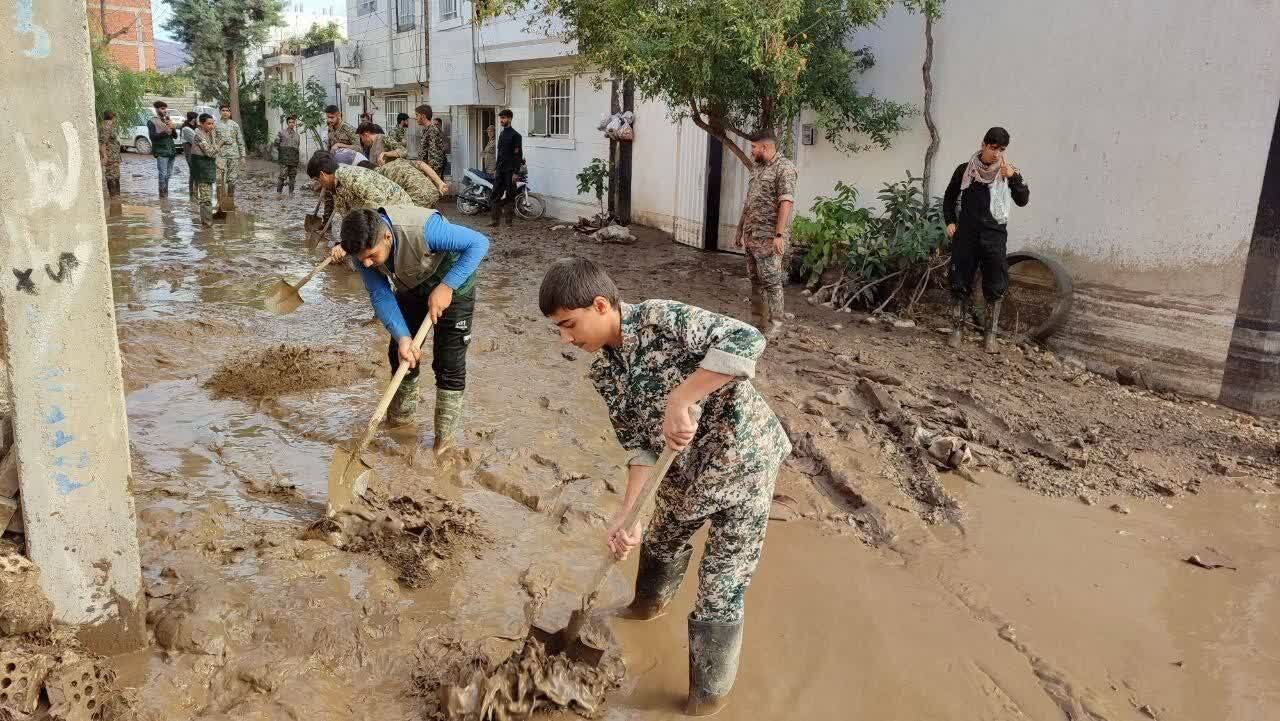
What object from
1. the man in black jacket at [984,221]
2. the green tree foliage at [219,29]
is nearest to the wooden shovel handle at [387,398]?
the man in black jacket at [984,221]

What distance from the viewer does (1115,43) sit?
649 cm

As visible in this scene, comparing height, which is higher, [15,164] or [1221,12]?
[1221,12]

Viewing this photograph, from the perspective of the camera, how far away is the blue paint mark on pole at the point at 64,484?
2.46 metres

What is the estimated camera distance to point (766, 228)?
→ 22.0 feet

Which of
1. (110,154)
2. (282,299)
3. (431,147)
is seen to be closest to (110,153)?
(110,154)

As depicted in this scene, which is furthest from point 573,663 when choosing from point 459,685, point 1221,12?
point 1221,12

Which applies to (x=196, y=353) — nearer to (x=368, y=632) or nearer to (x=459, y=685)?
(x=368, y=632)

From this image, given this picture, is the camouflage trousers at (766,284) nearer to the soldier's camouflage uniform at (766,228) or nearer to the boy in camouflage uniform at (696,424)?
the soldier's camouflage uniform at (766,228)

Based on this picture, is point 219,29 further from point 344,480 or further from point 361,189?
→ point 344,480

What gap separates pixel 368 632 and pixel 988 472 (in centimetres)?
323

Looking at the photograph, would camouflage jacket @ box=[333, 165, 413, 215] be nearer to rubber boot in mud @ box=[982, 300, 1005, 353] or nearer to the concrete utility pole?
the concrete utility pole

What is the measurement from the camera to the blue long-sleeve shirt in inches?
161

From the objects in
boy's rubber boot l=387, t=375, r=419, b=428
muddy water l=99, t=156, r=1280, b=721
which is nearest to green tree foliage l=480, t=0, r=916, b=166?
muddy water l=99, t=156, r=1280, b=721

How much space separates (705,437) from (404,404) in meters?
2.76
